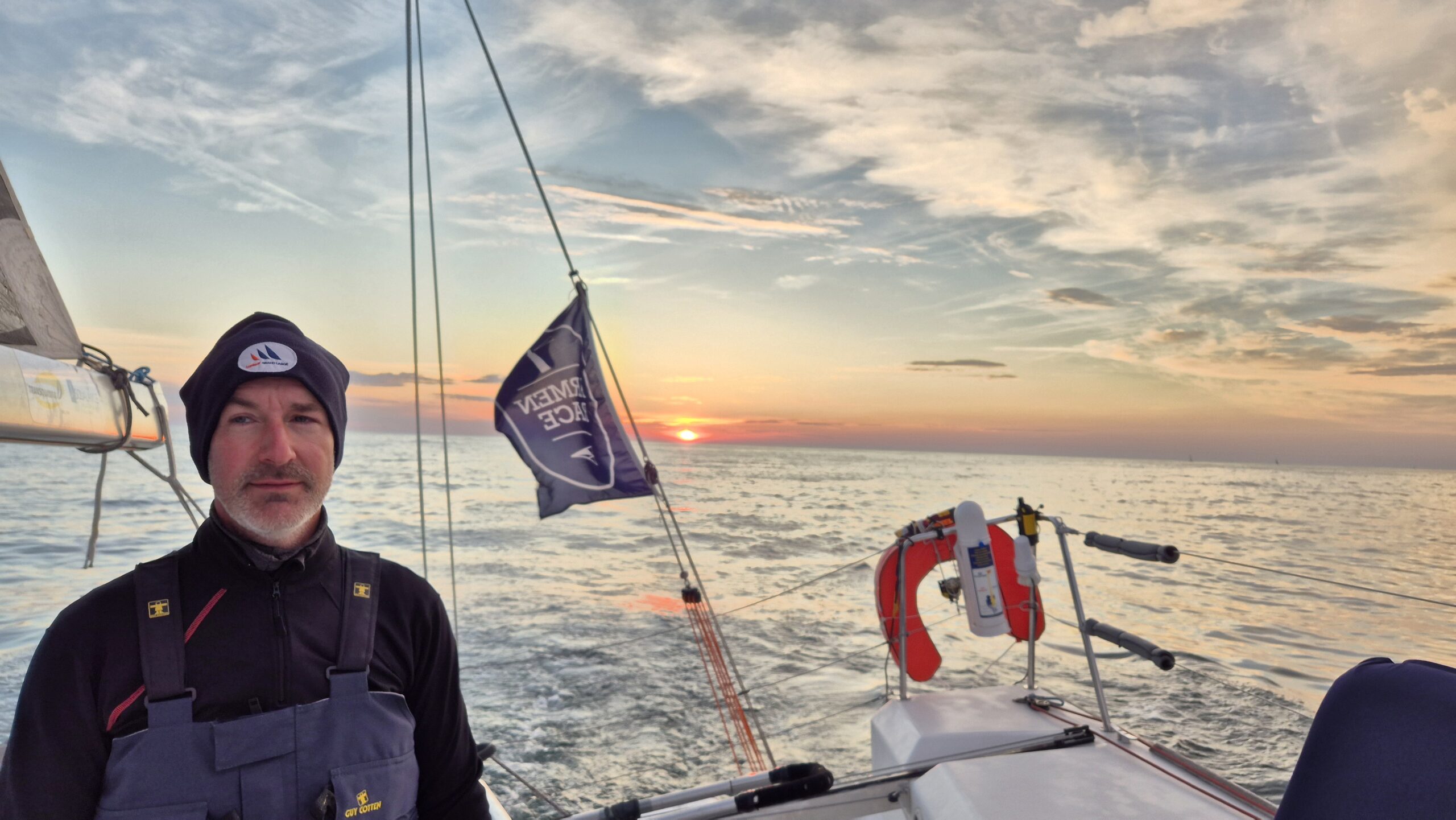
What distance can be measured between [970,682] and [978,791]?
22.1ft

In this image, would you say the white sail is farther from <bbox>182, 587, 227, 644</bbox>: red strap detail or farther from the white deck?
the white deck

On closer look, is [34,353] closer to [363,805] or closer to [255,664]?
[255,664]

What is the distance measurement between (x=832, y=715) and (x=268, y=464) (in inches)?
273

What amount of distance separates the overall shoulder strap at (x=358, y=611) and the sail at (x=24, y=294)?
11.6ft

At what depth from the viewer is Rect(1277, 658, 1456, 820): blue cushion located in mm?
1201

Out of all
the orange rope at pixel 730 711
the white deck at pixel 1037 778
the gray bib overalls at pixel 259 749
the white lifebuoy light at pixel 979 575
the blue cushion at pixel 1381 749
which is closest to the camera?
the blue cushion at pixel 1381 749

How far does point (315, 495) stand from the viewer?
4.96 feet

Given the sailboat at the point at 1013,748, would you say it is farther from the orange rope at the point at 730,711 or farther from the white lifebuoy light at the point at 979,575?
the orange rope at the point at 730,711

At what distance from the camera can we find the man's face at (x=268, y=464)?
145 centimetres

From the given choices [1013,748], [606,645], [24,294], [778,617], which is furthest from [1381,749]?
[778,617]

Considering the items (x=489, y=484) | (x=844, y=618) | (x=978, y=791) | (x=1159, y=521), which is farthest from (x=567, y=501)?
(x=489, y=484)

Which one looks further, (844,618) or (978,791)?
(844,618)

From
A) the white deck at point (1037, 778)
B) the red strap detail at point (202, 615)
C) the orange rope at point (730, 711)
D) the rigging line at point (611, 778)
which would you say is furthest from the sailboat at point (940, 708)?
the rigging line at point (611, 778)

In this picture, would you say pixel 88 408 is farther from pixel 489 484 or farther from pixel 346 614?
pixel 489 484
